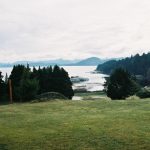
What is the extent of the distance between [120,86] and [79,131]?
6549 centimetres

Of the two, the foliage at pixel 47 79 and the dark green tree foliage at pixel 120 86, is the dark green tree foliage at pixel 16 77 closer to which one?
the foliage at pixel 47 79

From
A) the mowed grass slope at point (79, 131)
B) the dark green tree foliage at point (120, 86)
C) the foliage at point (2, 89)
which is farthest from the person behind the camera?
the dark green tree foliage at point (120, 86)

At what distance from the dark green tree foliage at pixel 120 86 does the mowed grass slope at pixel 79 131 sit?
54.6m

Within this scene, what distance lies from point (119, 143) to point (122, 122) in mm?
5155

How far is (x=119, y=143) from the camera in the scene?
17234 millimetres

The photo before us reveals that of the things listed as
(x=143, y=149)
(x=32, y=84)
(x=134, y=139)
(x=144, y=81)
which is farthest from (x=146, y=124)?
(x=144, y=81)

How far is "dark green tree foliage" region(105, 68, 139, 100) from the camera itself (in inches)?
3263

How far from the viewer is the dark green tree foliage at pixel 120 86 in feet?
272

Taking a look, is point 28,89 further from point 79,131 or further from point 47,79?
point 79,131

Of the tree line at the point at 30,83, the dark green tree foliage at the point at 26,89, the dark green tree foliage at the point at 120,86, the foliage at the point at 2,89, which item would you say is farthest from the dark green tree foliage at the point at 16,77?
the dark green tree foliage at the point at 120,86

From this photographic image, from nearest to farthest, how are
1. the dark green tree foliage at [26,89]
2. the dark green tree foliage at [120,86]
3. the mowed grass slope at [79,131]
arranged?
the mowed grass slope at [79,131]
the dark green tree foliage at [26,89]
the dark green tree foliage at [120,86]

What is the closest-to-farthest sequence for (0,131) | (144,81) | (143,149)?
(143,149) → (0,131) → (144,81)

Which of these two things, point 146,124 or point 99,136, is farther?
point 146,124

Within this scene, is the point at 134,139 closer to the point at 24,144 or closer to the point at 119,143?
the point at 119,143
